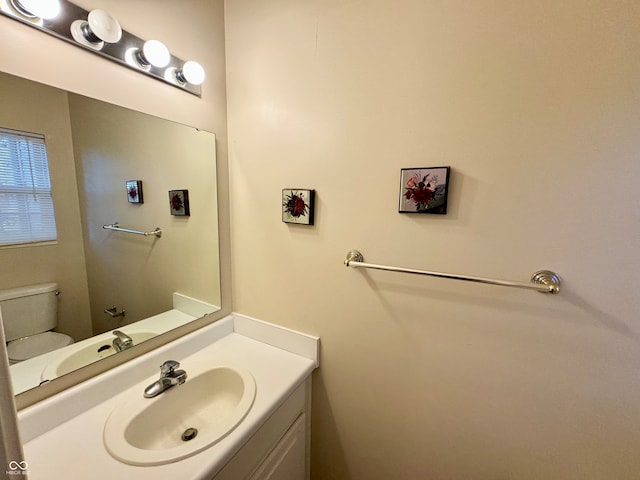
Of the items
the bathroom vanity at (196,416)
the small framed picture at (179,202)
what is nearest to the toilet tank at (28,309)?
the bathroom vanity at (196,416)

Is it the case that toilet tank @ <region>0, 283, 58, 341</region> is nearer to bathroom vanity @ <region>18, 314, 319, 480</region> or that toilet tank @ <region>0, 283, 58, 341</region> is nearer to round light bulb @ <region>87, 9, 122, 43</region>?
bathroom vanity @ <region>18, 314, 319, 480</region>

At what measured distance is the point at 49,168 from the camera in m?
0.80

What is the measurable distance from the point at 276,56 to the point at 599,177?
1203 millimetres

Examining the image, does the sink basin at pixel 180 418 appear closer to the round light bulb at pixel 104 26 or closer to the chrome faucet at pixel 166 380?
the chrome faucet at pixel 166 380

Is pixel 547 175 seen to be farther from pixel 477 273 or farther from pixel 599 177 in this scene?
pixel 477 273

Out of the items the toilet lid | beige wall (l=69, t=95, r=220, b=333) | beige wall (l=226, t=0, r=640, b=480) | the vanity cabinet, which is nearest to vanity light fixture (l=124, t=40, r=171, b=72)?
beige wall (l=69, t=95, r=220, b=333)

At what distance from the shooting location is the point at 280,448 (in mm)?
997

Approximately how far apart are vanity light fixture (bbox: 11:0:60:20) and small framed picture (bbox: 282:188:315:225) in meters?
0.84

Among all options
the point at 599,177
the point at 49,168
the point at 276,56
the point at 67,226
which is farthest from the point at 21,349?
the point at 599,177

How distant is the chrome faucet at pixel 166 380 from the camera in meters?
0.93

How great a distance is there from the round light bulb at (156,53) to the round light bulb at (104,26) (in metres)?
0.08

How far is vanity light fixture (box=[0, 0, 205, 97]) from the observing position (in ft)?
2.29

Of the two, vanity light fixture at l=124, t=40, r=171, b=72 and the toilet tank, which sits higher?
vanity light fixture at l=124, t=40, r=171, b=72

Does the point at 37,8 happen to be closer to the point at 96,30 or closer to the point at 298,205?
the point at 96,30
